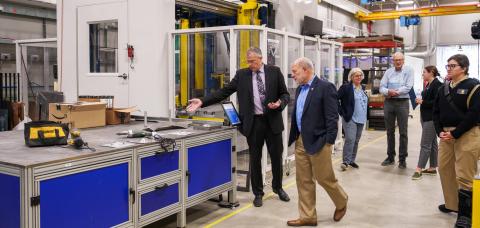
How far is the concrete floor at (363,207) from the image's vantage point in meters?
3.75

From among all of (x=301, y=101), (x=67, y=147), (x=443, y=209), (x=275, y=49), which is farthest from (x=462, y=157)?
(x=67, y=147)

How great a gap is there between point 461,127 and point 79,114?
3112mm

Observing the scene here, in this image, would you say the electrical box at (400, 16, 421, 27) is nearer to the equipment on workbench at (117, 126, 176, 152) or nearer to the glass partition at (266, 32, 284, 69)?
the glass partition at (266, 32, 284, 69)

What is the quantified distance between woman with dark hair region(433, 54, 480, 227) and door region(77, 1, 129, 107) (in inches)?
122

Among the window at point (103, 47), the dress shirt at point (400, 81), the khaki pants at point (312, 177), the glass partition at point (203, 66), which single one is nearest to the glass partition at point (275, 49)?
the glass partition at point (203, 66)

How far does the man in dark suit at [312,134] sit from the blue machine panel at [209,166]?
26.1 inches

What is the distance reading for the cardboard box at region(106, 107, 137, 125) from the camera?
4.23 m

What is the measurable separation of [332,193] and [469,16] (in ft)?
54.4

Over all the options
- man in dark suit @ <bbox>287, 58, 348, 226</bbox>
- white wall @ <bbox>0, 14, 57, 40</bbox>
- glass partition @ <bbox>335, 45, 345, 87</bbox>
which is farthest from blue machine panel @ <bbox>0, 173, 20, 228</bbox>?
white wall @ <bbox>0, 14, 57, 40</bbox>

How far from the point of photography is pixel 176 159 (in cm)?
333

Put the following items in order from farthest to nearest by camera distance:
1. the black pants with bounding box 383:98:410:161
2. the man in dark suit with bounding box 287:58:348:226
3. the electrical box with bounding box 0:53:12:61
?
the electrical box with bounding box 0:53:12:61, the black pants with bounding box 383:98:410:161, the man in dark suit with bounding box 287:58:348:226

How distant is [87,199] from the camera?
2611mm

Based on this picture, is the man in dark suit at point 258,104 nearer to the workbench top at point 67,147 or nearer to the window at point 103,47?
the workbench top at point 67,147

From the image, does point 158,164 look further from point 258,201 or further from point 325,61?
point 325,61
